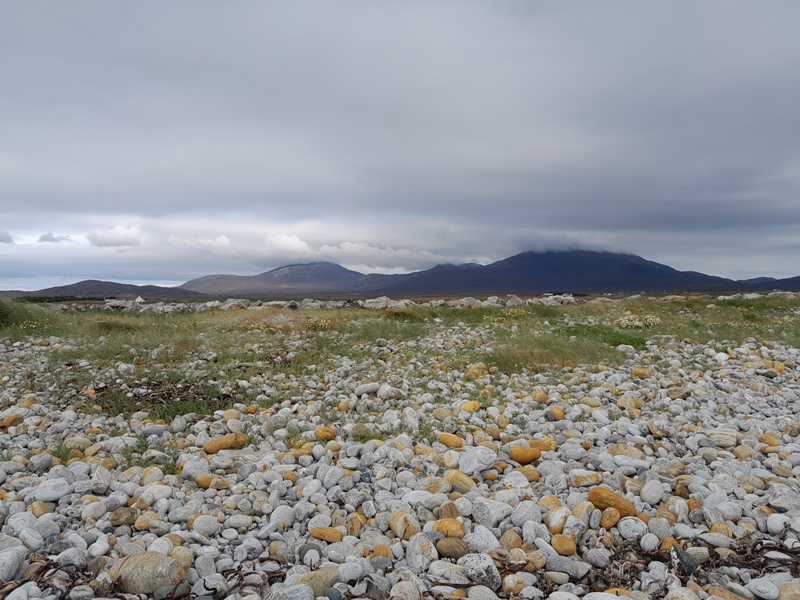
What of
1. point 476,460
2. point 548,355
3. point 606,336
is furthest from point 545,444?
point 606,336

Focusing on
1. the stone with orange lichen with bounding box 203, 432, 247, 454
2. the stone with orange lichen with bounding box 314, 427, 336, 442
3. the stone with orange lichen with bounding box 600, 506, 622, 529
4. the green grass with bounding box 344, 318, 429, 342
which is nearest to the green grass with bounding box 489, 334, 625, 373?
the green grass with bounding box 344, 318, 429, 342

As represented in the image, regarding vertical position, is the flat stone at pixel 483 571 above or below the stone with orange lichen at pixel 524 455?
below

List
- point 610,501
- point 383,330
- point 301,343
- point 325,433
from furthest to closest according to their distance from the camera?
point 383,330 → point 301,343 → point 325,433 → point 610,501

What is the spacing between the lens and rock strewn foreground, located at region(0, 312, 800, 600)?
3.79m

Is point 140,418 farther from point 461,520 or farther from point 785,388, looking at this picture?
point 785,388

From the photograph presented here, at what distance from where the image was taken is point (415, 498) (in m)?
5.02

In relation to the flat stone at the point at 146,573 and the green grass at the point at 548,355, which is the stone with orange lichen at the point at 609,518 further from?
the green grass at the point at 548,355

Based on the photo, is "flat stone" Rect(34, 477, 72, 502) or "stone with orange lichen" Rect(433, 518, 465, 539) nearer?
"stone with orange lichen" Rect(433, 518, 465, 539)

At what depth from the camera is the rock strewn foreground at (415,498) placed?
12.4 ft

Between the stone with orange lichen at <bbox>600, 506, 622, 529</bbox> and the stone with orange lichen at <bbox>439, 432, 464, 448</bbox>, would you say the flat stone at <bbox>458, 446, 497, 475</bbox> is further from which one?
the stone with orange lichen at <bbox>600, 506, 622, 529</bbox>

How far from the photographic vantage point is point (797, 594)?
3.47 metres

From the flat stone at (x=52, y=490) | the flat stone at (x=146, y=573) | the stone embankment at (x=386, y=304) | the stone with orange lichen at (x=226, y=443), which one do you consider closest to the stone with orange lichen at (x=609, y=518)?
the flat stone at (x=146, y=573)

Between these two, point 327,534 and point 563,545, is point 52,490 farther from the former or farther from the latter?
point 563,545

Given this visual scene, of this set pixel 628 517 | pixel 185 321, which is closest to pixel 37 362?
pixel 185 321
